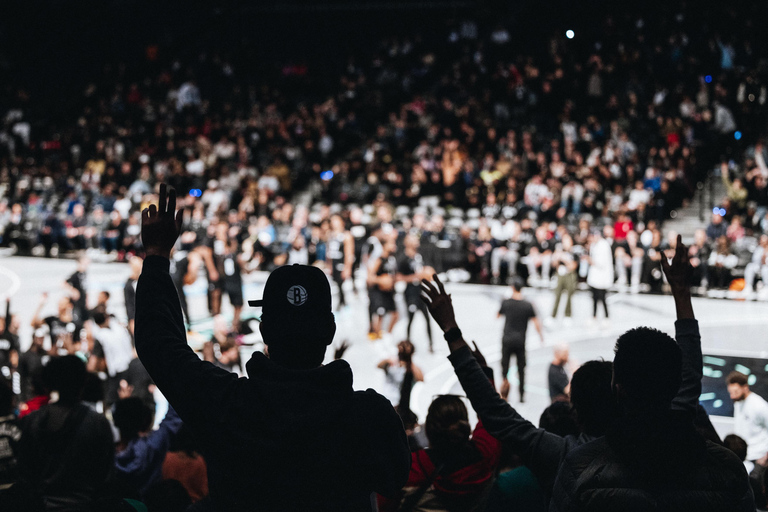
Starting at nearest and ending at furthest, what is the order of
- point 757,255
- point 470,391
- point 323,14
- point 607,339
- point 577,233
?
point 470,391 → point 607,339 → point 757,255 → point 577,233 → point 323,14

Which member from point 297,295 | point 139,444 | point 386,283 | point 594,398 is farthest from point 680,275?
point 386,283

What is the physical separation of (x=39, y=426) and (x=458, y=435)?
181 centimetres

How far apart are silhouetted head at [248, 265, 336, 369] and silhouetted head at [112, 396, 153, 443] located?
3265mm

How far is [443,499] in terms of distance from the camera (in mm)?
3318

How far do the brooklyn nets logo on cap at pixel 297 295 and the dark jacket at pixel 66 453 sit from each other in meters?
1.74

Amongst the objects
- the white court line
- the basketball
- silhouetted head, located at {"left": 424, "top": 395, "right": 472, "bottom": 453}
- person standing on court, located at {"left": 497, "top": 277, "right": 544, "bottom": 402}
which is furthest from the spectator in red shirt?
silhouetted head, located at {"left": 424, "top": 395, "right": 472, "bottom": 453}

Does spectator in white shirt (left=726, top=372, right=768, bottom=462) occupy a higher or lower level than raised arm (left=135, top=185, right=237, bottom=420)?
lower

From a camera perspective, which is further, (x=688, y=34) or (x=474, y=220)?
(x=688, y=34)

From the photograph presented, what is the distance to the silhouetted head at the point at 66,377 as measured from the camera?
3.66 metres

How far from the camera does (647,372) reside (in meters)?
2.16

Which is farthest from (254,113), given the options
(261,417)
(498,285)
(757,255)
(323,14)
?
(261,417)

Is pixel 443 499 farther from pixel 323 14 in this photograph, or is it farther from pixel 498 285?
pixel 323 14

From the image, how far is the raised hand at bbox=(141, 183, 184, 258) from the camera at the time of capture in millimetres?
1991

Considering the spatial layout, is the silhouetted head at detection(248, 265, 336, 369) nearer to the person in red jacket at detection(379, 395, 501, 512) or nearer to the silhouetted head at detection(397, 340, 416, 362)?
the person in red jacket at detection(379, 395, 501, 512)
